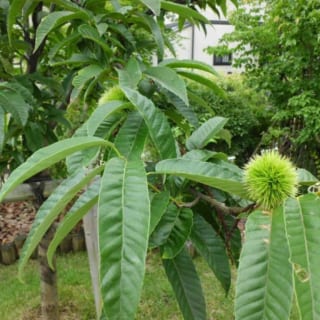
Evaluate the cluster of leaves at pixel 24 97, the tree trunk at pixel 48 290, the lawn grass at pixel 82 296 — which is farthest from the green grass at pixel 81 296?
the cluster of leaves at pixel 24 97

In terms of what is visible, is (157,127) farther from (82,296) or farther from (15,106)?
(82,296)

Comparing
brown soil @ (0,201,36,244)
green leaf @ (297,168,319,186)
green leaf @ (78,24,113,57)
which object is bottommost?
brown soil @ (0,201,36,244)

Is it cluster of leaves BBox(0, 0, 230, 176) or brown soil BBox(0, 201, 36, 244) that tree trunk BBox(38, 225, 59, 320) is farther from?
brown soil BBox(0, 201, 36, 244)

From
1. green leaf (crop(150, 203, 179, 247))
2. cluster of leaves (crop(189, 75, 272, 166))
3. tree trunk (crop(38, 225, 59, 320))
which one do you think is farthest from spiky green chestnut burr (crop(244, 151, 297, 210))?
cluster of leaves (crop(189, 75, 272, 166))

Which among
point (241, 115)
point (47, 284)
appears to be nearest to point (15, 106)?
point (47, 284)

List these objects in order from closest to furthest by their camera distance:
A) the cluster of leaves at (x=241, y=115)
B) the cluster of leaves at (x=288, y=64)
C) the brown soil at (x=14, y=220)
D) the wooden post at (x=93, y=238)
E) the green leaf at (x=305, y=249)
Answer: the green leaf at (x=305, y=249) → the wooden post at (x=93, y=238) → the brown soil at (x=14, y=220) → the cluster of leaves at (x=288, y=64) → the cluster of leaves at (x=241, y=115)

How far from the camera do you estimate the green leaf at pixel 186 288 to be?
2.13ft

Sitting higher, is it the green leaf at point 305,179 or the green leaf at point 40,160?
the green leaf at point 40,160

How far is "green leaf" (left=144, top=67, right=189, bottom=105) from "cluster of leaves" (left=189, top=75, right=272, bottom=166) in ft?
12.6

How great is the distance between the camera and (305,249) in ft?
1.29

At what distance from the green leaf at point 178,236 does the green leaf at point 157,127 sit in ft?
0.34

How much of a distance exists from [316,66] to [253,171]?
4.11 metres

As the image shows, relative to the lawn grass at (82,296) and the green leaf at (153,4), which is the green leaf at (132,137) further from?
the lawn grass at (82,296)

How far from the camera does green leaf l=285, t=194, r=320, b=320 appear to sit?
36 cm
